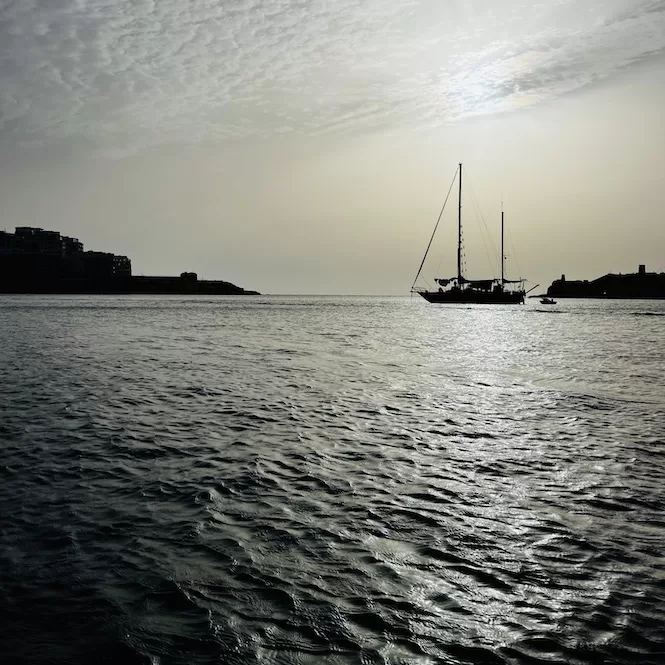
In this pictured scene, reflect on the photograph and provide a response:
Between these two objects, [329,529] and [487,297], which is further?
[487,297]

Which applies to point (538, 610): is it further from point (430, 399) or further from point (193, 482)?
point (430, 399)

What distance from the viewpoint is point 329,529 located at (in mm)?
9086

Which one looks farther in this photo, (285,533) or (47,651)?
(285,533)

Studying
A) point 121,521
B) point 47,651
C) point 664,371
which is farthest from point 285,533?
point 664,371

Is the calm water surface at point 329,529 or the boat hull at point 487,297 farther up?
the boat hull at point 487,297

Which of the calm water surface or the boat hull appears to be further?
the boat hull

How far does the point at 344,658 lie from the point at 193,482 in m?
6.62

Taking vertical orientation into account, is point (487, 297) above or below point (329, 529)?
above

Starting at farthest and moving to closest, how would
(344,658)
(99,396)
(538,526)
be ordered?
(99,396)
(538,526)
(344,658)

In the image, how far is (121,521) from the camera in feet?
30.5

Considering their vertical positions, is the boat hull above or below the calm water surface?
above

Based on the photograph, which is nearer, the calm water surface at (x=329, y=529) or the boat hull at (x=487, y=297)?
the calm water surface at (x=329, y=529)

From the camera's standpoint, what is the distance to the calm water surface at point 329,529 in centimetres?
605

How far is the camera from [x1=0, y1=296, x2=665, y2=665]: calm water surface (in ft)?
19.9
